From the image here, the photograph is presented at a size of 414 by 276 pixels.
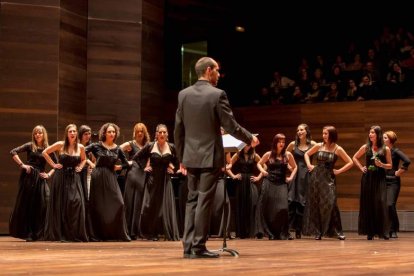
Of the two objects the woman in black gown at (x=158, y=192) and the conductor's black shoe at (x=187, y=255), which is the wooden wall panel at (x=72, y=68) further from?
the conductor's black shoe at (x=187, y=255)

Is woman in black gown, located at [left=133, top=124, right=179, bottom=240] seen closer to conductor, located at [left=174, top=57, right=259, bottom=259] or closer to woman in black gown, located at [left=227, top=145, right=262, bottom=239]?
woman in black gown, located at [left=227, top=145, right=262, bottom=239]

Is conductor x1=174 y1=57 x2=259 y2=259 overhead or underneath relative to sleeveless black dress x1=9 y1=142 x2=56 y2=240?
overhead

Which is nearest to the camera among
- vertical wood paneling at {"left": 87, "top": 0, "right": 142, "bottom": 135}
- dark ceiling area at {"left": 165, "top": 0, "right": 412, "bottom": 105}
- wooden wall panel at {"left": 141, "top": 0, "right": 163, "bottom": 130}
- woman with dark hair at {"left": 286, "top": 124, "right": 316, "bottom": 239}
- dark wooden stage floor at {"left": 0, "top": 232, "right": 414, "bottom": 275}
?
dark wooden stage floor at {"left": 0, "top": 232, "right": 414, "bottom": 275}

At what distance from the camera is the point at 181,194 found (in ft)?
40.0

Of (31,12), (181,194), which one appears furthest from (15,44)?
(181,194)

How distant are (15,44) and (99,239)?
12.9ft

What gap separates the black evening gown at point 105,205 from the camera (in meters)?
10.2

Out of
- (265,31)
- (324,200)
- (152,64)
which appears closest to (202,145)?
(324,200)

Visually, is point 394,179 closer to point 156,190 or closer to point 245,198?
point 245,198

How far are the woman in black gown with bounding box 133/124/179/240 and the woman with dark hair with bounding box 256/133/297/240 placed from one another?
1.38 meters

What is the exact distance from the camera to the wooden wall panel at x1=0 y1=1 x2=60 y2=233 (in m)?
12.2

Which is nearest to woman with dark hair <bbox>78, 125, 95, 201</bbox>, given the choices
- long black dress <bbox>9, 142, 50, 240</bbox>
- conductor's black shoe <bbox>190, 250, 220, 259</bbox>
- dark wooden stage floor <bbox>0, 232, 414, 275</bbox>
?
long black dress <bbox>9, 142, 50, 240</bbox>

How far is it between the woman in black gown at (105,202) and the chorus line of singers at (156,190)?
0.5 inches

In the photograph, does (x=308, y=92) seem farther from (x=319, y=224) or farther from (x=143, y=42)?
(x=319, y=224)
